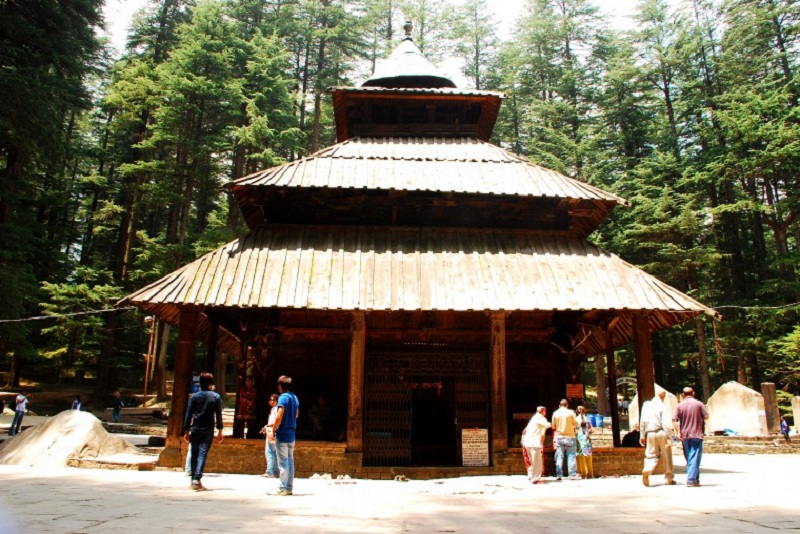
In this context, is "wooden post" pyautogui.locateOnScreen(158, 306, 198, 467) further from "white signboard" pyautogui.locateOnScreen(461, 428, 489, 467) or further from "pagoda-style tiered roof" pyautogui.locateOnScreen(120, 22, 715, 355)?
"white signboard" pyautogui.locateOnScreen(461, 428, 489, 467)

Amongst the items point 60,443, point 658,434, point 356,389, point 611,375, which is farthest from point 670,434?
point 60,443

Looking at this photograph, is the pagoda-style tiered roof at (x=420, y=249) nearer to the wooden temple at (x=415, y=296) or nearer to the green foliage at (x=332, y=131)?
the wooden temple at (x=415, y=296)

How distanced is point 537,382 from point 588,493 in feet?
19.5

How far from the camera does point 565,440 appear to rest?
10.8 meters

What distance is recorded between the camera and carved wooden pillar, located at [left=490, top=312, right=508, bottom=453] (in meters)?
11.3

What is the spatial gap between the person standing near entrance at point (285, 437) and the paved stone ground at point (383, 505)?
0.88 feet

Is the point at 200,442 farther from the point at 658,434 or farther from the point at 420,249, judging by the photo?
the point at 658,434

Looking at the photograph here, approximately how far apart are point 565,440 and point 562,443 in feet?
0.32

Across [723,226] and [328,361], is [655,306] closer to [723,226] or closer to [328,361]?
[328,361]

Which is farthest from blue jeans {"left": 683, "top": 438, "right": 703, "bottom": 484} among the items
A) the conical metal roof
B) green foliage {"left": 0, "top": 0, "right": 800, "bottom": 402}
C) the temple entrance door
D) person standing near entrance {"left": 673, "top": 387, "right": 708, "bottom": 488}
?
green foliage {"left": 0, "top": 0, "right": 800, "bottom": 402}

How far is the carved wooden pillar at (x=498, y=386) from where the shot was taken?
11.3m

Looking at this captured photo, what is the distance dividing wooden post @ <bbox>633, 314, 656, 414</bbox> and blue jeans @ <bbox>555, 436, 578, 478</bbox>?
188 cm

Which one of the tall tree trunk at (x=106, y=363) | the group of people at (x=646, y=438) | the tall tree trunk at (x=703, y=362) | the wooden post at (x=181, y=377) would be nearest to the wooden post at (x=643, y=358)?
the group of people at (x=646, y=438)

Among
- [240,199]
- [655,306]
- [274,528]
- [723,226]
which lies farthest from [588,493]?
[723,226]
